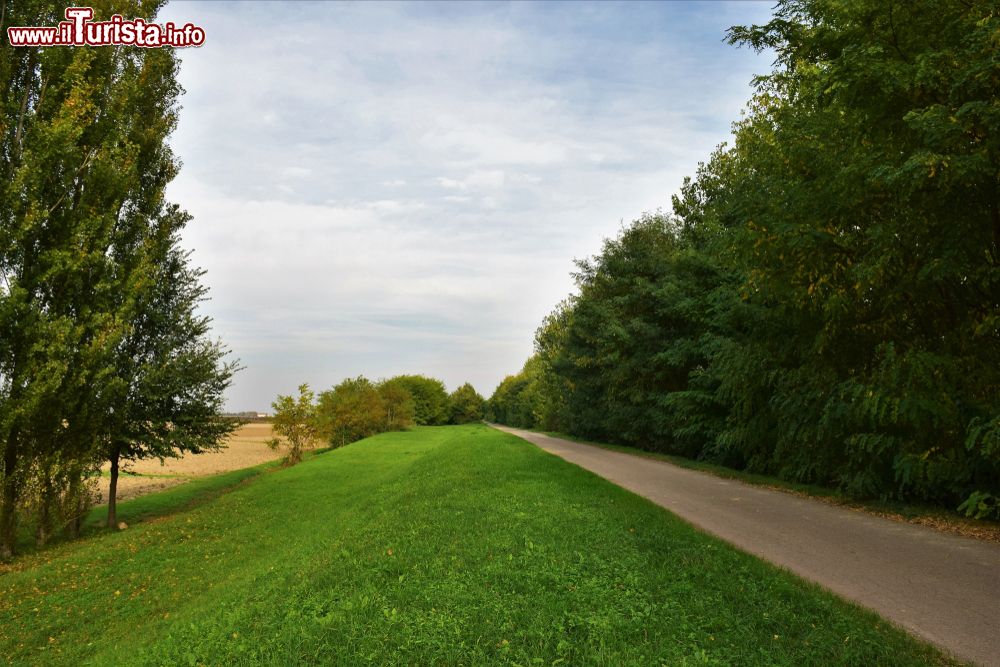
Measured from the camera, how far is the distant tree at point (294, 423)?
2956 centimetres

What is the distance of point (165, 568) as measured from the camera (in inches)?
389

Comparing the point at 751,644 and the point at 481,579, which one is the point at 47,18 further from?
the point at 751,644

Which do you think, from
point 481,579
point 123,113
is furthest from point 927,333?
point 123,113

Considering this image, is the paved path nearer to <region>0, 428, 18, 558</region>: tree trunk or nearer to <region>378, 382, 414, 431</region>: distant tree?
<region>0, 428, 18, 558</region>: tree trunk

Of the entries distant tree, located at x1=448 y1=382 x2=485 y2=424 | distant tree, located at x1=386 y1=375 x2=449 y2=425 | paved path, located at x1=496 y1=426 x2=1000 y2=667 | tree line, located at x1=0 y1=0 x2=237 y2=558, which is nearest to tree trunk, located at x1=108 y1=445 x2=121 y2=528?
tree line, located at x1=0 y1=0 x2=237 y2=558

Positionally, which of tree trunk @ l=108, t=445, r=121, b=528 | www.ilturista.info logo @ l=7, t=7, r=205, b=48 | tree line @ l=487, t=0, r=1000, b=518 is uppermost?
www.ilturista.info logo @ l=7, t=7, r=205, b=48

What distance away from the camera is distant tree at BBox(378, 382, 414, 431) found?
52312 millimetres

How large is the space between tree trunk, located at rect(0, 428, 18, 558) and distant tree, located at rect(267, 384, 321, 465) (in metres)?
17.8

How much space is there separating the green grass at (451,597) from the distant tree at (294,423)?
1798 centimetres

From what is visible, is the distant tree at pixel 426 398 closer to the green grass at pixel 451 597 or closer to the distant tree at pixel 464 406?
the distant tree at pixel 464 406

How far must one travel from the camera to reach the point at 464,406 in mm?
103875

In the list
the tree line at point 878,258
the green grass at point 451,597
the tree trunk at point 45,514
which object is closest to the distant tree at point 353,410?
the tree trunk at point 45,514

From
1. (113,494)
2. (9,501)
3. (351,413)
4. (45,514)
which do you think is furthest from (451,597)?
(351,413)

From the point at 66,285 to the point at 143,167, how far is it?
474 cm
